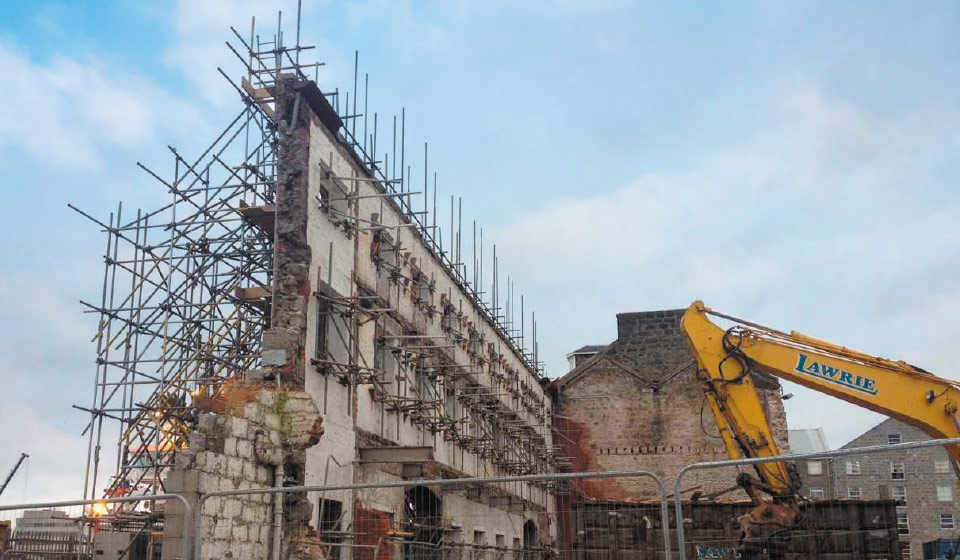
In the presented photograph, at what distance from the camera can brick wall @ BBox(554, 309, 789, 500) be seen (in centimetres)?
3859

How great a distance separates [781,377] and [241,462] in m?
10.3

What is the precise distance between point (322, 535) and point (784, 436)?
27.3 meters

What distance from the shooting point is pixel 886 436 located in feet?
204

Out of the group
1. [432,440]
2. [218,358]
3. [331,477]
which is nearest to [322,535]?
[331,477]

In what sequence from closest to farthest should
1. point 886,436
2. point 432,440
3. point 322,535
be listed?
1. point 322,535
2. point 432,440
3. point 886,436

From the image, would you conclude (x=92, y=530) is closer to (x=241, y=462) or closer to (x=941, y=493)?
(x=241, y=462)

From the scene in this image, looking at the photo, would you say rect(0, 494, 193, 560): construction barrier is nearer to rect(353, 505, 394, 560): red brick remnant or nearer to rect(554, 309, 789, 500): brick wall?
rect(353, 505, 394, 560): red brick remnant

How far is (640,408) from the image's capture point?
1558 inches

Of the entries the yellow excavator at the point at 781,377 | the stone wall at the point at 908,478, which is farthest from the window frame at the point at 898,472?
the yellow excavator at the point at 781,377

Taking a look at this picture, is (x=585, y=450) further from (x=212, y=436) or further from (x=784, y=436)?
(x=212, y=436)

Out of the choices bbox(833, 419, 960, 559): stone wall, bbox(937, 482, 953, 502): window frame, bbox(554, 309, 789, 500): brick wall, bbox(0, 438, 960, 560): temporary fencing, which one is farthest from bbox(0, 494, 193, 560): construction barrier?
bbox(937, 482, 953, 502): window frame

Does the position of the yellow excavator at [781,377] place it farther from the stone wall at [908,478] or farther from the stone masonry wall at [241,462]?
the stone wall at [908,478]

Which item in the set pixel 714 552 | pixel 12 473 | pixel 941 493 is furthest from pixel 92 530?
pixel 941 493

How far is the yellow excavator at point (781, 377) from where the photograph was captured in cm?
1706
